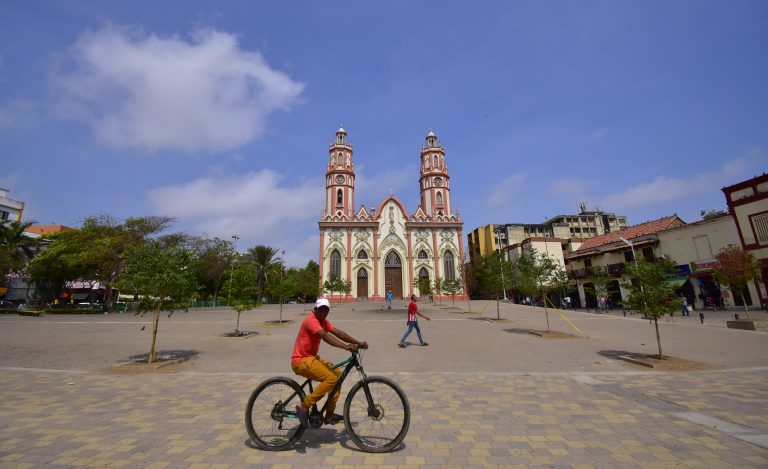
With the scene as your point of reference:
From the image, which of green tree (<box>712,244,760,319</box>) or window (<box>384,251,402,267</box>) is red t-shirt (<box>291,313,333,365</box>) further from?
window (<box>384,251,402,267</box>)

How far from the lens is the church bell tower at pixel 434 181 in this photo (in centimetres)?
5281

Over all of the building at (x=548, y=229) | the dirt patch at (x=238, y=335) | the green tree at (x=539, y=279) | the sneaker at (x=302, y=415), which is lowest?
the sneaker at (x=302, y=415)

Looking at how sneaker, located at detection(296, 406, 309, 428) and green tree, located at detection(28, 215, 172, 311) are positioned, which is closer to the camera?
sneaker, located at detection(296, 406, 309, 428)

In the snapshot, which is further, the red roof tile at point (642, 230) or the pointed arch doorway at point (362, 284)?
Result: the pointed arch doorway at point (362, 284)

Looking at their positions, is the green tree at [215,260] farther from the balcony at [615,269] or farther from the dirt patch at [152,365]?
the balcony at [615,269]

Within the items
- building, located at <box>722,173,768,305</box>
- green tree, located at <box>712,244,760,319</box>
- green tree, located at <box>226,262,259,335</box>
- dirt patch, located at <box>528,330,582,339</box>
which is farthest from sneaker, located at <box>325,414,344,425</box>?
building, located at <box>722,173,768,305</box>

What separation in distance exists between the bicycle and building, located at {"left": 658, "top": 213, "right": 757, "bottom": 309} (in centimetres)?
3221

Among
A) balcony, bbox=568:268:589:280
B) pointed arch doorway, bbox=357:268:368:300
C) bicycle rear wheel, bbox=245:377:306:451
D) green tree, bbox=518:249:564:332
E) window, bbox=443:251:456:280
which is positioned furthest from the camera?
window, bbox=443:251:456:280

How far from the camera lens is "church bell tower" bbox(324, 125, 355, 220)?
50375 mm

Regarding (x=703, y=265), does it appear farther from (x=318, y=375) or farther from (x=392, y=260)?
(x=318, y=375)

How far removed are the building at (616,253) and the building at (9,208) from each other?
235ft

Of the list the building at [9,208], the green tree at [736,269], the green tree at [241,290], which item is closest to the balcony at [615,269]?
the green tree at [736,269]

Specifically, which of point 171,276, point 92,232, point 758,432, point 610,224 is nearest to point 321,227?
point 92,232

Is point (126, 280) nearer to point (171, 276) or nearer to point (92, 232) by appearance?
point (171, 276)
